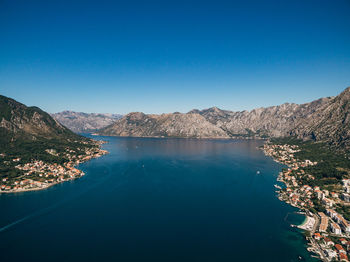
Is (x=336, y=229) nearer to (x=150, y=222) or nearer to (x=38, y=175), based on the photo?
(x=150, y=222)

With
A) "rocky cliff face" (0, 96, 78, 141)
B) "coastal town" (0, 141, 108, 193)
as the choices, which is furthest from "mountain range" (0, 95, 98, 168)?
"coastal town" (0, 141, 108, 193)

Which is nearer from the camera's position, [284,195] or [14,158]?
[284,195]

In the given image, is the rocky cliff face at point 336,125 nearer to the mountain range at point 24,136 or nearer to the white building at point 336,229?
the white building at point 336,229

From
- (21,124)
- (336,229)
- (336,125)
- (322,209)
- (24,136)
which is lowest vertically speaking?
(336,229)

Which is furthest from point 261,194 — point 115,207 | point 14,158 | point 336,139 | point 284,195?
point 14,158

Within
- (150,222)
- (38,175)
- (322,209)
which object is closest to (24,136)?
(38,175)

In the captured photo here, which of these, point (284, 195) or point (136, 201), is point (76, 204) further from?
point (284, 195)
